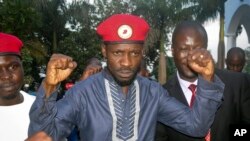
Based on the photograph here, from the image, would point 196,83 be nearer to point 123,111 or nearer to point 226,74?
point 226,74

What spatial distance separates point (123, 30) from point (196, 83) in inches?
40.8

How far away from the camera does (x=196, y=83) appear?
336cm

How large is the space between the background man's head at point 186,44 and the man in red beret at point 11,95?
4.24 feet

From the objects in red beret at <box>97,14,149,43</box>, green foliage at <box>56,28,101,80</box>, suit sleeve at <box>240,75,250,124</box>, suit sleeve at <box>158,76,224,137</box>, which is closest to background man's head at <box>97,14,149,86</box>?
→ red beret at <box>97,14,149,43</box>

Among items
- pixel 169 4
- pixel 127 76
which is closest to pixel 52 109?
pixel 127 76

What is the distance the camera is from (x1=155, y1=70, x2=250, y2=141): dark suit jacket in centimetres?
322

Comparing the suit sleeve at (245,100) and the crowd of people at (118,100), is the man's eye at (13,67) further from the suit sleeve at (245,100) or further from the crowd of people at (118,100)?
the suit sleeve at (245,100)

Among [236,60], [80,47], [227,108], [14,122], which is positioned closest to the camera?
[14,122]

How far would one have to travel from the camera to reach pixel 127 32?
259cm

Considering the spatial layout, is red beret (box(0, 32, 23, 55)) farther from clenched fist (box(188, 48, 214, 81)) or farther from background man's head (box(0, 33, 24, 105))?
clenched fist (box(188, 48, 214, 81))

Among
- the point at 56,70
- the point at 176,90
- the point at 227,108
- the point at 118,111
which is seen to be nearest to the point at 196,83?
the point at 176,90

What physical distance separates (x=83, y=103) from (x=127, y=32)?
53 cm

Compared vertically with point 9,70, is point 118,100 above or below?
below

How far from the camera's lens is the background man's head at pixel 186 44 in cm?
336
